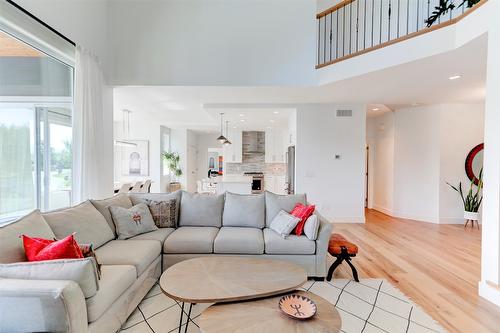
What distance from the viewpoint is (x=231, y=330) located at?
4.67 ft

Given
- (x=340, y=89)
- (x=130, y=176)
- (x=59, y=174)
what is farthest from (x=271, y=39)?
(x=130, y=176)

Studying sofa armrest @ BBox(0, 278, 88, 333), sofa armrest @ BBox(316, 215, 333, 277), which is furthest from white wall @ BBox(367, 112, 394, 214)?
sofa armrest @ BBox(0, 278, 88, 333)

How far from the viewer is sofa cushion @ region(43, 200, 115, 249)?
2332 millimetres

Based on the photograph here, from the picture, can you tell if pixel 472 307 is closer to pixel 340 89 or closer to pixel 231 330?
pixel 231 330

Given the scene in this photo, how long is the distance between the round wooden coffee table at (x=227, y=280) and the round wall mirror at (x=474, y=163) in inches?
221

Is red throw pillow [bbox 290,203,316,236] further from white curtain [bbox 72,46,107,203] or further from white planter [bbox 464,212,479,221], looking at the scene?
white planter [bbox 464,212,479,221]

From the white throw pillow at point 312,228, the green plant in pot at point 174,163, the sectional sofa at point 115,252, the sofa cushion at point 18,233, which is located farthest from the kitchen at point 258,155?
the sofa cushion at point 18,233

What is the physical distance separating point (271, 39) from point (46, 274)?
4.34 metres

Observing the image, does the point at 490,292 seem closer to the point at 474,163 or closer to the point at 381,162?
the point at 474,163

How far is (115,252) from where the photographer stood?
8.06ft

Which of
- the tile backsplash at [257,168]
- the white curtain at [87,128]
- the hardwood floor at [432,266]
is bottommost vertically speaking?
the hardwood floor at [432,266]

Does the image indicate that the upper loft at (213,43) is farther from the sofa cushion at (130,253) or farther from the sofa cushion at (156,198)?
the sofa cushion at (130,253)

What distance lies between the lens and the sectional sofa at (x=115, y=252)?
1390 mm

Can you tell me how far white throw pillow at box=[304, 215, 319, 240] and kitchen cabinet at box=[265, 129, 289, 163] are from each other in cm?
583
